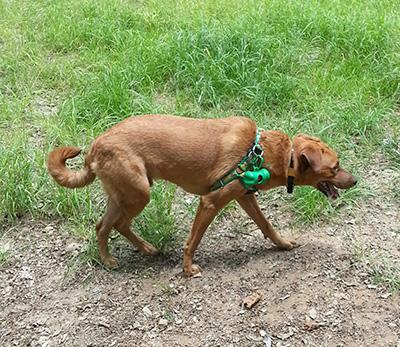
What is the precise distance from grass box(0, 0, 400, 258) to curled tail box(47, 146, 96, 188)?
556 millimetres

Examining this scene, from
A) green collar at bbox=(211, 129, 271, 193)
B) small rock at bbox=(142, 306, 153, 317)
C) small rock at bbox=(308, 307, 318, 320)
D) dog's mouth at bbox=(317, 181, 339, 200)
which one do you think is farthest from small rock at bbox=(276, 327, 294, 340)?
dog's mouth at bbox=(317, 181, 339, 200)

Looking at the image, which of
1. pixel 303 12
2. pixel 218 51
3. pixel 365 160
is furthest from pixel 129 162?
pixel 303 12

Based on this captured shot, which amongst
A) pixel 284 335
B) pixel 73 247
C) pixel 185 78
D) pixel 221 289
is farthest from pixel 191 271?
pixel 185 78

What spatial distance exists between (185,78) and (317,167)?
240cm

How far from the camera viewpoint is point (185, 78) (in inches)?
242

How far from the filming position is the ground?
3.81 metres

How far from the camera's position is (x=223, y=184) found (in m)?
4.12

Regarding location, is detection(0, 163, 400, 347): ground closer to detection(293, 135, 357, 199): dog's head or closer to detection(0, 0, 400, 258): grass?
detection(0, 0, 400, 258): grass

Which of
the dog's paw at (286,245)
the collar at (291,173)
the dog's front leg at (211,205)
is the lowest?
the dog's paw at (286,245)

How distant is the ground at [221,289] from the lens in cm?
381

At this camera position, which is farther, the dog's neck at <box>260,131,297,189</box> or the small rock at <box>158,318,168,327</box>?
the dog's neck at <box>260,131,297,189</box>

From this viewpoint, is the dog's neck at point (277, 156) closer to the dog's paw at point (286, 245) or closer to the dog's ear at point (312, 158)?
the dog's ear at point (312, 158)

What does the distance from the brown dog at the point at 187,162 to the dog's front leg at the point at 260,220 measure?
0.21 metres

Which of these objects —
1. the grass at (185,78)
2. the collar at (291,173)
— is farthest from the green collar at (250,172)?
the grass at (185,78)
